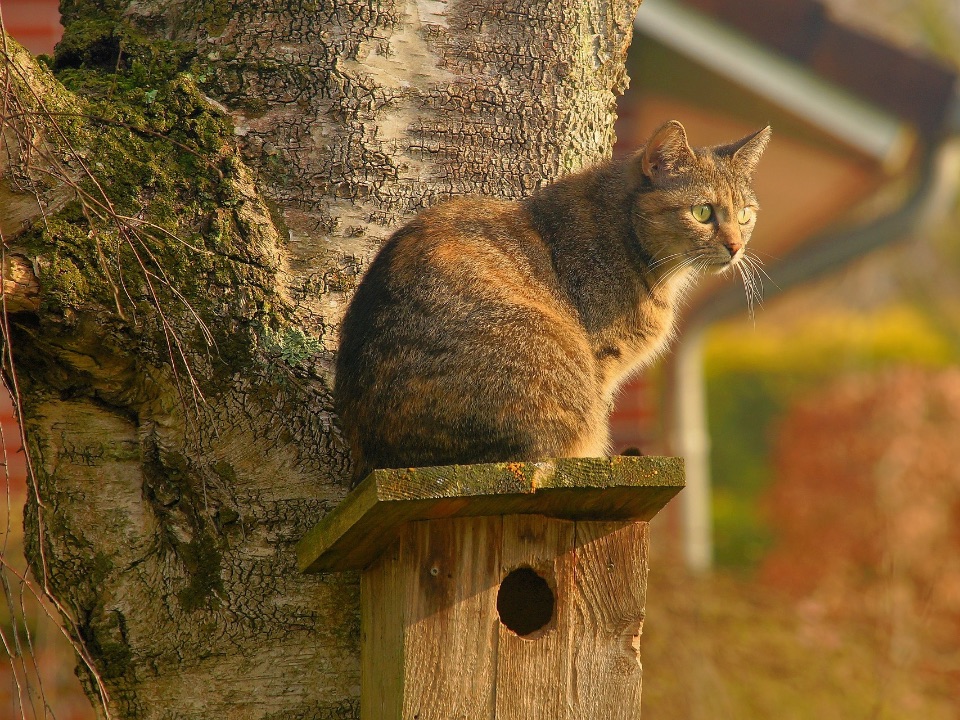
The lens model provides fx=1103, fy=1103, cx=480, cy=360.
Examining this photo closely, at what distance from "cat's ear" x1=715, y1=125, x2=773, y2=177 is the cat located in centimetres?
11

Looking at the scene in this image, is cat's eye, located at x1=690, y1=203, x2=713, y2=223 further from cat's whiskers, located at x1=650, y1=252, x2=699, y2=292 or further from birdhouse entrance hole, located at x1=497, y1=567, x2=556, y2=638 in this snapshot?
birdhouse entrance hole, located at x1=497, y1=567, x2=556, y2=638

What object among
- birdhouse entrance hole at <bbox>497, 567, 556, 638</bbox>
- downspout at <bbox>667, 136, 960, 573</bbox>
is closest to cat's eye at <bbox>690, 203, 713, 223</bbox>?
birdhouse entrance hole at <bbox>497, 567, 556, 638</bbox>

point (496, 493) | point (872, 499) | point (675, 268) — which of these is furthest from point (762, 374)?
point (496, 493)

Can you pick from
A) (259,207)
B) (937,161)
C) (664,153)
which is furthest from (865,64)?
(259,207)

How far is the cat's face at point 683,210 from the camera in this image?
293cm

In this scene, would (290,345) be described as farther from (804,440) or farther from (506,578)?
(804,440)

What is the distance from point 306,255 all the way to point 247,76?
18.2 inches

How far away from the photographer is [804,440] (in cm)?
932

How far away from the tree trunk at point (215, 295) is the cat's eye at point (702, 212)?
1.92ft

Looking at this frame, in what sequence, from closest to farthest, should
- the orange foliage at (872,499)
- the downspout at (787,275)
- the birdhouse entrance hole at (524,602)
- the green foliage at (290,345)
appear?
the birdhouse entrance hole at (524,602), the green foliage at (290,345), the downspout at (787,275), the orange foliage at (872,499)

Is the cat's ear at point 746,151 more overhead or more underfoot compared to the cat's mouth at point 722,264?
more overhead

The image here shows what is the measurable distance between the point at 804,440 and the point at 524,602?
24.2 feet

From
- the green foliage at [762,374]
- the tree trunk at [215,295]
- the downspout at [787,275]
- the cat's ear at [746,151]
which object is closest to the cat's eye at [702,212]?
the cat's ear at [746,151]

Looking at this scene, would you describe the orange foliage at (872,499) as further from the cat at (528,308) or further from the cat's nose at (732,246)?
the cat at (528,308)
